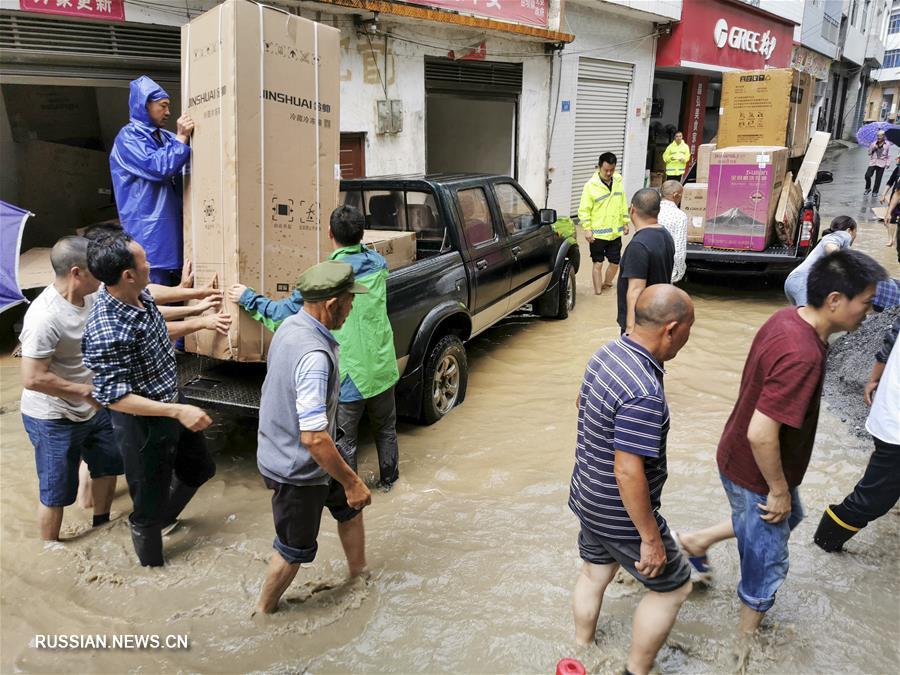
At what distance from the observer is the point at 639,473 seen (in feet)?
6.98

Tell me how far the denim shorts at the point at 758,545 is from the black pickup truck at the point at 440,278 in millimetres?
2399

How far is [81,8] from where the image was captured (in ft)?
20.3

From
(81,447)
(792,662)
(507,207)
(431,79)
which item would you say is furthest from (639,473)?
(431,79)

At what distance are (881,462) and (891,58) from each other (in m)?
66.2

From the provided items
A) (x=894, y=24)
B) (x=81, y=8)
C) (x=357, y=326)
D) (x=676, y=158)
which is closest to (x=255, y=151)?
(x=357, y=326)

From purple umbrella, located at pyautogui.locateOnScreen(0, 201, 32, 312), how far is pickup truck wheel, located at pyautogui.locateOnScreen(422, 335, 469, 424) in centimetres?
372

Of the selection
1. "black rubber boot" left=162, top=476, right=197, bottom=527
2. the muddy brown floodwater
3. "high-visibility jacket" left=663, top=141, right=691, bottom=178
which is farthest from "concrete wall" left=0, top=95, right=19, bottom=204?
"high-visibility jacket" left=663, top=141, right=691, bottom=178

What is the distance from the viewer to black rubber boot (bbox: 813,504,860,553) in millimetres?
3266

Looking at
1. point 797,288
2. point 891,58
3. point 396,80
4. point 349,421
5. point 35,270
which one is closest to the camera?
point 349,421

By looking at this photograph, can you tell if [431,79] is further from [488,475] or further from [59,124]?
[488,475]

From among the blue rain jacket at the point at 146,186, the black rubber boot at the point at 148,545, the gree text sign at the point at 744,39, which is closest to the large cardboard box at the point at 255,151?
the blue rain jacket at the point at 146,186

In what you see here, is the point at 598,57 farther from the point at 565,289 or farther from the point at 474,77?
the point at 565,289

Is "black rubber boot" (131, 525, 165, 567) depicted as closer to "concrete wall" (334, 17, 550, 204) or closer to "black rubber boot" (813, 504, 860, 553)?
"black rubber boot" (813, 504, 860, 553)

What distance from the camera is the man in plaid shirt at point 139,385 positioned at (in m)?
2.80
